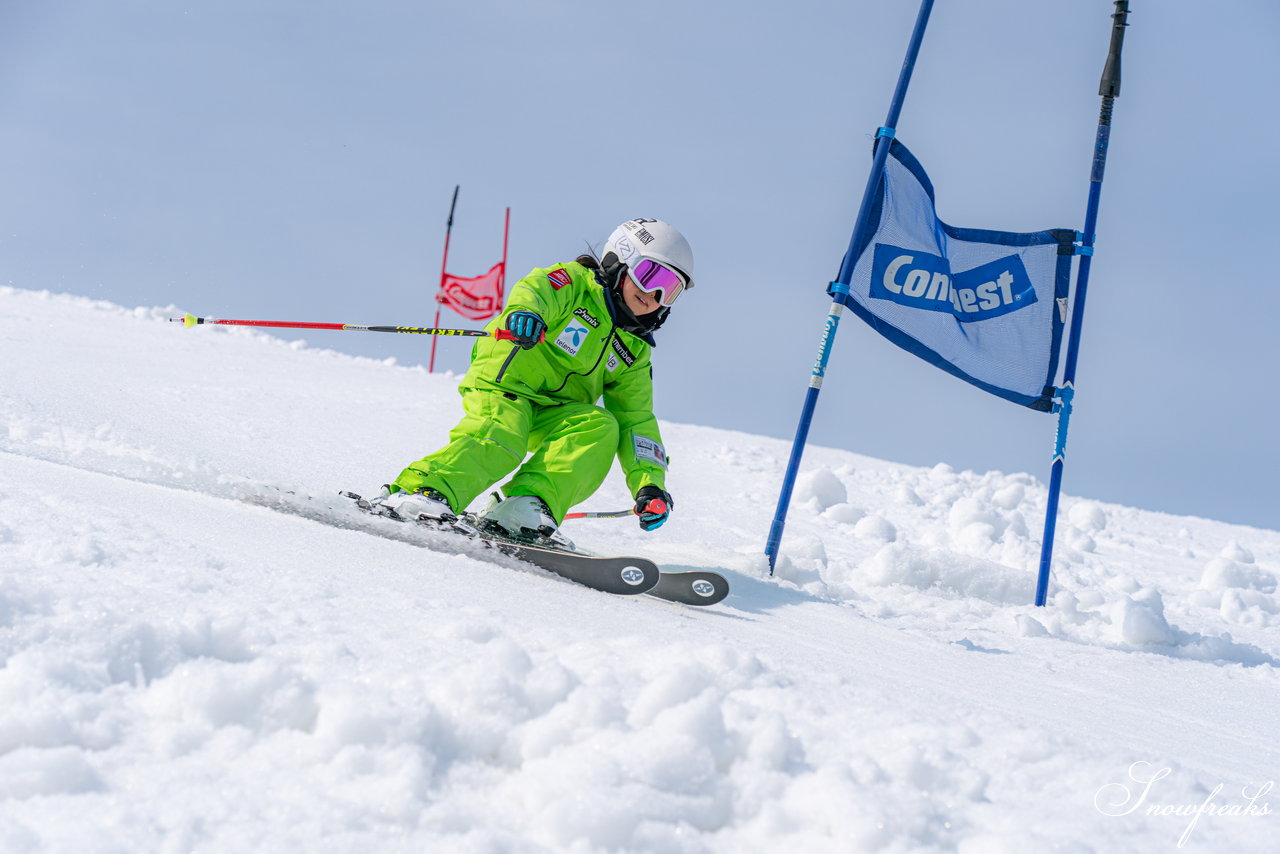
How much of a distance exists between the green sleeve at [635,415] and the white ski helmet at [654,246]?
0.45 meters

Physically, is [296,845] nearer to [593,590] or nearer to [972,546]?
[593,590]

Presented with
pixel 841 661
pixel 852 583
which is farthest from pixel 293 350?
pixel 841 661

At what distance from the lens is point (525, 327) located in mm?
4113

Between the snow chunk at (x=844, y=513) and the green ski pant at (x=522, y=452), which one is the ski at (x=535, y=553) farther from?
the snow chunk at (x=844, y=513)

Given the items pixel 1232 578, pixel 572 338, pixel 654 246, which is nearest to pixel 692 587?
pixel 572 338

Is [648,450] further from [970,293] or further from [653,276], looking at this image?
[970,293]

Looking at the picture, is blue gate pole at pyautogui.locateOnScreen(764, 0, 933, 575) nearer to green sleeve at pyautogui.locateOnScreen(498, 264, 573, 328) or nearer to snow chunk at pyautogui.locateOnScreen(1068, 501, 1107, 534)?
green sleeve at pyautogui.locateOnScreen(498, 264, 573, 328)

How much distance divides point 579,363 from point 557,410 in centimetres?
24

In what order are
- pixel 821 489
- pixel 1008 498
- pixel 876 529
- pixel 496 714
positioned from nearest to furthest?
pixel 496 714 → pixel 876 529 → pixel 821 489 → pixel 1008 498

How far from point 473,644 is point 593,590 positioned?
56.6 inches

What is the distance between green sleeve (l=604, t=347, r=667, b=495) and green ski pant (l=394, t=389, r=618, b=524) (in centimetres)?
16

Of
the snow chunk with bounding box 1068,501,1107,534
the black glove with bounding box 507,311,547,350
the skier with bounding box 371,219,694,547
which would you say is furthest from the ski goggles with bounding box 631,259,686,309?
the snow chunk with bounding box 1068,501,1107,534

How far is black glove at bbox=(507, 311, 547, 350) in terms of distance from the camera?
13.5 ft

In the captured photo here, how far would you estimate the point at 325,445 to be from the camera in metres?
7.23
